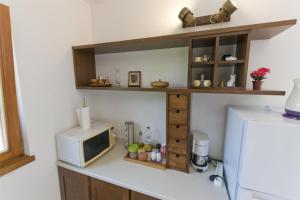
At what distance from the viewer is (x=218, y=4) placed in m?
1.14

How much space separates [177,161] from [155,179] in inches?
8.9

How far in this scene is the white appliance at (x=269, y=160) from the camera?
2.26 ft

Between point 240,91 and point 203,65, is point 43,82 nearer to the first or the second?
point 203,65

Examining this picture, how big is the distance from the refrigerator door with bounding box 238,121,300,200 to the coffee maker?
38 cm

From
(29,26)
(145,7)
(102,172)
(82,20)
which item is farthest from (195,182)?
(82,20)

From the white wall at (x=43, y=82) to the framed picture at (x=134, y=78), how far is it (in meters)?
0.58

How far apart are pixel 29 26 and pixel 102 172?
1257 millimetres

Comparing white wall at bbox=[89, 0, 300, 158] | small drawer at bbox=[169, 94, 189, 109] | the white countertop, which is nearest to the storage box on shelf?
Result: small drawer at bbox=[169, 94, 189, 109]

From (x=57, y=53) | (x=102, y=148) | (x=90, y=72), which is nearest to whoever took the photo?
(x=57, y=53)

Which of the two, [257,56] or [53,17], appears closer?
[257,56]

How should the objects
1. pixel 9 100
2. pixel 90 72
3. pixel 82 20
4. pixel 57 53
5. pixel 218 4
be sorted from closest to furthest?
1. pixel 9 100
2. pixel 218 4
3. pixel 57 53
4. pixel 82 20
5. pixel 90 72

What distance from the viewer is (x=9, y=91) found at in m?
1.01

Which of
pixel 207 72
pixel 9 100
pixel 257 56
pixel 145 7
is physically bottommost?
pixel 9 100

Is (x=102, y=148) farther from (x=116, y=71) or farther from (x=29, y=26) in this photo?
(x=29, y=26)
